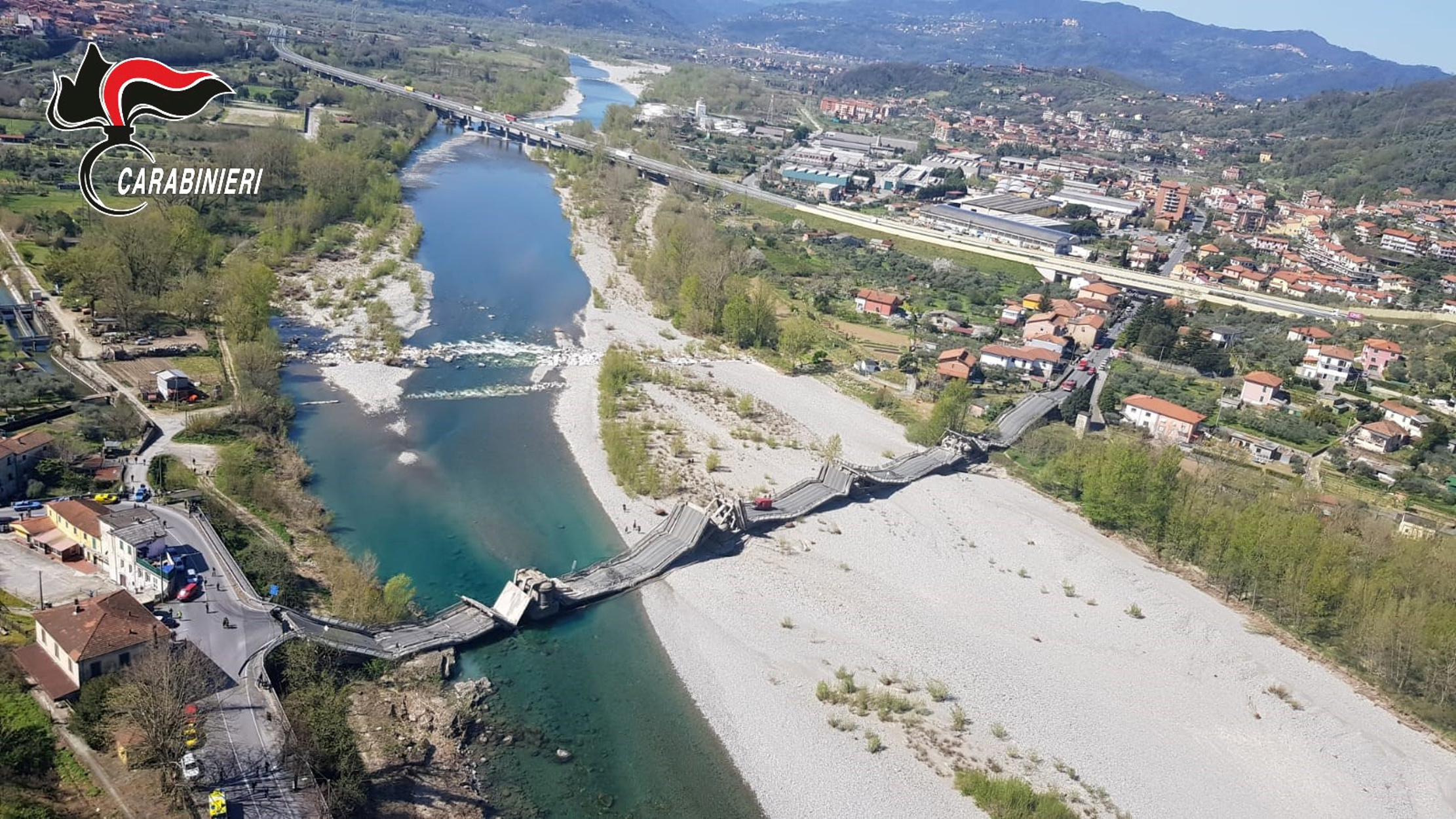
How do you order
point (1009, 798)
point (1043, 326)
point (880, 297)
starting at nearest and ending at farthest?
1. point (1009, 798)
2. point (1043, 326)
3. point (880, 297)

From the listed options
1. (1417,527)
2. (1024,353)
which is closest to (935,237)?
(1024,353)

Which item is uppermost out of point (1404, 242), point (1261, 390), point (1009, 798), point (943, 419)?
point (1404, 242)

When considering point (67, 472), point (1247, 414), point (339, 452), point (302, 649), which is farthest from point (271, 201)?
point (1247, 414)

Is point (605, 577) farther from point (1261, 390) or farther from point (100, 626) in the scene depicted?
point (1261, 390)

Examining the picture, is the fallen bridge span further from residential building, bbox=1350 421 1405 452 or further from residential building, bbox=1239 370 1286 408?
residential building, bbox=1350 421 1405 452

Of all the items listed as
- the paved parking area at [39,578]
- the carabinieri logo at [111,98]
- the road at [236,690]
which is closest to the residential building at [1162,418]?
the road at [236,690]

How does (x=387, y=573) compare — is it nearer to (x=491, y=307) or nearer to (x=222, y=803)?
(x=222, y=803)

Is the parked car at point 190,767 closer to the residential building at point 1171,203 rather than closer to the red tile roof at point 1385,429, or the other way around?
the red tile roof at point 1385,429

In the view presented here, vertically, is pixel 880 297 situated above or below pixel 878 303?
above
